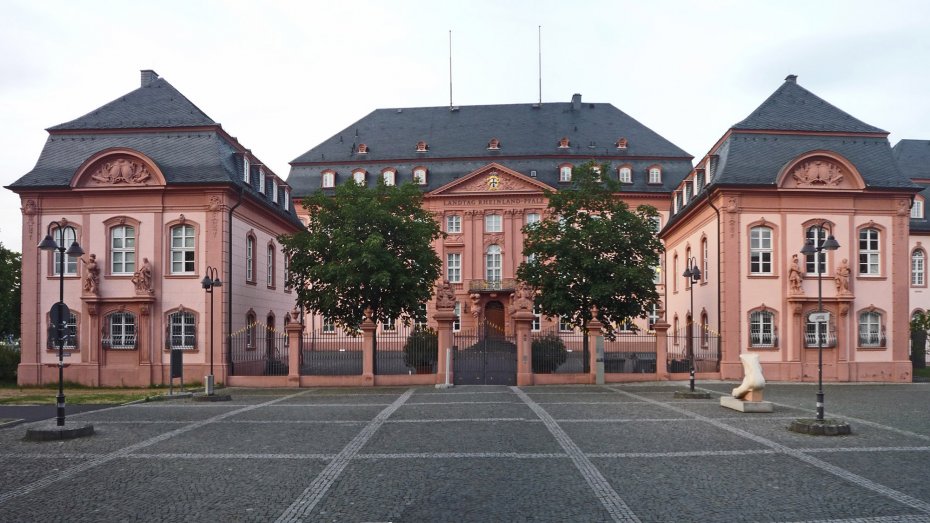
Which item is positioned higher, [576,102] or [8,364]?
[576,102]

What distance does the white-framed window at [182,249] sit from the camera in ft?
91.7

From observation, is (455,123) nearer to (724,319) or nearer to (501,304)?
(501,304)

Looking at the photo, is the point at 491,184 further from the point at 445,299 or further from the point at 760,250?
the point at 445,299

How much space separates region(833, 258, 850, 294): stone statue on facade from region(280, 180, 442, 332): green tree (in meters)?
14.9

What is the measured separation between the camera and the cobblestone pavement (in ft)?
27.8

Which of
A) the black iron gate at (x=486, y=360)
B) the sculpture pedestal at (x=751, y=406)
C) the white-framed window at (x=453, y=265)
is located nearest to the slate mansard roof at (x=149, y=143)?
the black iron gate at (x=486, y=360)

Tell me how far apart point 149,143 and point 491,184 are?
30.1m

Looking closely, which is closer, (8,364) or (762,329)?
(762,329)

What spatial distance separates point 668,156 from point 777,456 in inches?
1842

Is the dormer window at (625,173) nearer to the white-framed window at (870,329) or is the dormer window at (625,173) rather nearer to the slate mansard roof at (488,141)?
the slate mansard roof at (488,141)

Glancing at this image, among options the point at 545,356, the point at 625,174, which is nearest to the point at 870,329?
the point at 545,356

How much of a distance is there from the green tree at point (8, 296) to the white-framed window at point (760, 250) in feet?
129

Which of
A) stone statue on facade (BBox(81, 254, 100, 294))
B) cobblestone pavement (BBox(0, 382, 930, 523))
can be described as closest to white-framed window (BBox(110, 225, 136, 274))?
stone statue on facade (BBox(81, 254, 100, 294))

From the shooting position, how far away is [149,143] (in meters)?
28.3
